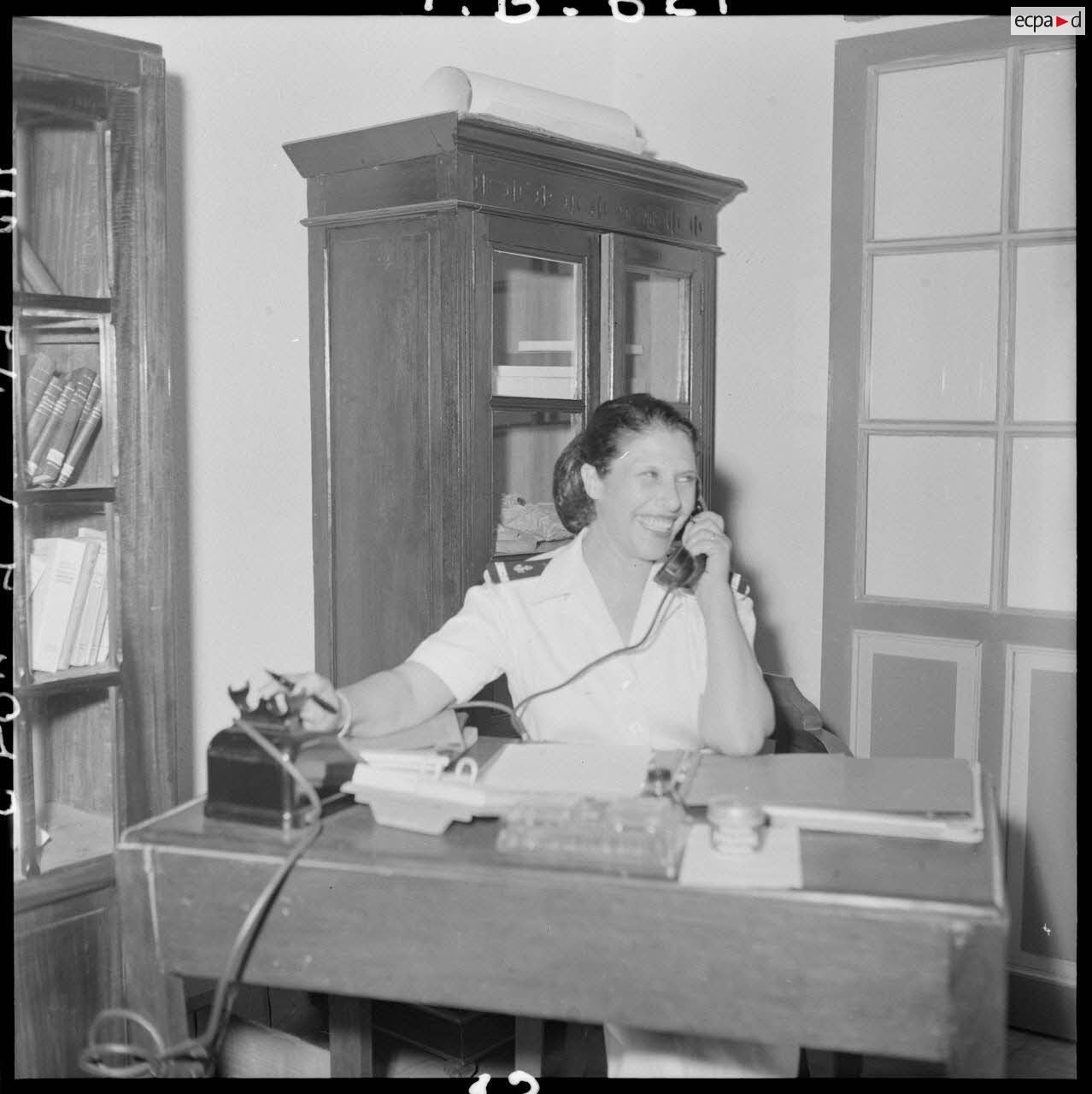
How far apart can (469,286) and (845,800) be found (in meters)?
1.55

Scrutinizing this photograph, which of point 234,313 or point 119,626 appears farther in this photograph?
point 234,313

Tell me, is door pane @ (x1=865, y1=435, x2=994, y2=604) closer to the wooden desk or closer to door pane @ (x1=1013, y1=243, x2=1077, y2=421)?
door pane @ (x1=1013, y1=243, x2=1077, y2=421)

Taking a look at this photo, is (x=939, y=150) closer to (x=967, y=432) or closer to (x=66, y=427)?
(x=967, y=432)

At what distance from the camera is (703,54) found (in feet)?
12.2

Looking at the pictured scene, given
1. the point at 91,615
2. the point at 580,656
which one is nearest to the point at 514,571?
the point at 580,656

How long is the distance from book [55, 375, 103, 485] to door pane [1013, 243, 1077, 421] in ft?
7.20

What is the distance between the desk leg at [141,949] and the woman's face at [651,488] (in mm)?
1134

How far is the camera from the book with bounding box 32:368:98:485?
94.0 inches

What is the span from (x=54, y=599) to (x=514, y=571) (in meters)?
0.88

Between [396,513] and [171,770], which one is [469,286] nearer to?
[396,513]
